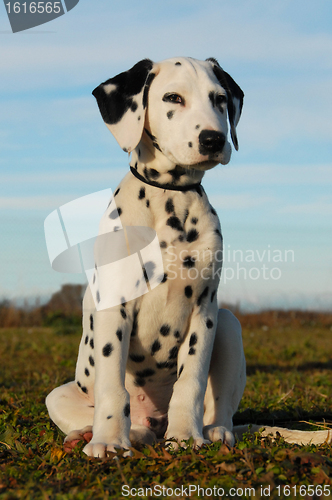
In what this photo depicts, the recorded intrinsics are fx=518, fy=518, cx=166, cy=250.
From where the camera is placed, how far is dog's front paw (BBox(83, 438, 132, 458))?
11.5 ft

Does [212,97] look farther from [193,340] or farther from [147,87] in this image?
[193,340]

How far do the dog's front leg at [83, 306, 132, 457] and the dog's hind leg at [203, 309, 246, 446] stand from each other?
3.30 feet

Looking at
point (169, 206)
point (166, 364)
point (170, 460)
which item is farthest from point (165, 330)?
point (170, 460)

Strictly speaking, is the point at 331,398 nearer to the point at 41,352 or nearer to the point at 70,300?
the point at 41,352

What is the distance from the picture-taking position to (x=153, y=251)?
4.25m

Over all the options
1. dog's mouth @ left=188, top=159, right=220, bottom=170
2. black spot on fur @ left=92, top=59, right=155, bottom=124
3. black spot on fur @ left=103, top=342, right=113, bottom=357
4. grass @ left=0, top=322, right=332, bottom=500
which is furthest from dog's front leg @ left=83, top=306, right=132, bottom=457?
black spot on fur @ left=92, top=59, right=155, bottom=124

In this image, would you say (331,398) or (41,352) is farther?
(41,352)

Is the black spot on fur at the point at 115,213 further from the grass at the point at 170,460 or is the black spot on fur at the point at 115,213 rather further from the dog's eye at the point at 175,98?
the grass at the point at 170,460

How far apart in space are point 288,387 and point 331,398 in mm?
851

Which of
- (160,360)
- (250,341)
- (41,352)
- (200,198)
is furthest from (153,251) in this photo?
(250,341)

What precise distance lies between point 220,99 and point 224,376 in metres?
2.43

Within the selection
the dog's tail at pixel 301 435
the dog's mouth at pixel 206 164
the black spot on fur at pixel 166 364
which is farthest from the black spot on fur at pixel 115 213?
the dog's tail at pixel 301 435

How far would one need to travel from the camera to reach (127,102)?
4371 mm

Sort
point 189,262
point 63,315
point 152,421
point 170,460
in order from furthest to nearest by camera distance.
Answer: point 63,315
point 152,421
point 189,262
point 170,460
